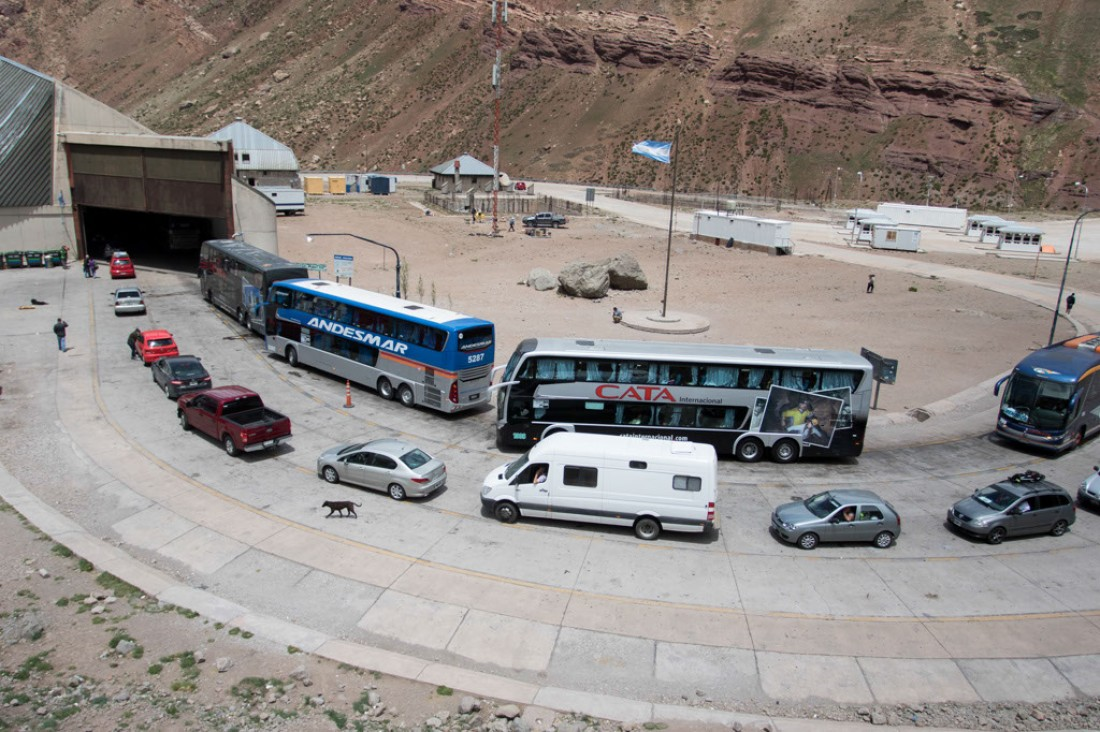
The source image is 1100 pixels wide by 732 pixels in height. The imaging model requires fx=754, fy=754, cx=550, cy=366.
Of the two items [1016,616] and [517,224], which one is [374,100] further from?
[1016,616]

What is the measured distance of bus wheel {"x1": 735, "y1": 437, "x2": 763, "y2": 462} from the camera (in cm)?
2381

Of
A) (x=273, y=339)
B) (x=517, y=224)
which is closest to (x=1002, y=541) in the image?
(x=273, y=339)

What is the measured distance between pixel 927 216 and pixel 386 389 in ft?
264

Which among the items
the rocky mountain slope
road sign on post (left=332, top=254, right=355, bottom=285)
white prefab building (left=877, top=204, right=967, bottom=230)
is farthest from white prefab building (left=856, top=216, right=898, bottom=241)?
road sign on post (left=332, top=254, right=355, bottom=285)

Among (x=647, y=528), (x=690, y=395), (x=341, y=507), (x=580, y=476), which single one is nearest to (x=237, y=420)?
(x=341, y=507)

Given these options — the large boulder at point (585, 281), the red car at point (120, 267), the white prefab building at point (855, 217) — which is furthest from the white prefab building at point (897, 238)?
the red car at point (120, 267)

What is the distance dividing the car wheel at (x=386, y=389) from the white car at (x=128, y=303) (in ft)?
62.6

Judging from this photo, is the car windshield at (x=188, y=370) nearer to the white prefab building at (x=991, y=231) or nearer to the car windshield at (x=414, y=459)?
the car windshield at (x=414, y=459)

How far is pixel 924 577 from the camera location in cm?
1748

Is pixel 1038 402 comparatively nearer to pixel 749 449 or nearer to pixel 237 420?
pixel 749 449

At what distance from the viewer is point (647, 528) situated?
1877cm

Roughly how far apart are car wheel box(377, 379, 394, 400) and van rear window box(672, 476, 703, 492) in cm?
1363

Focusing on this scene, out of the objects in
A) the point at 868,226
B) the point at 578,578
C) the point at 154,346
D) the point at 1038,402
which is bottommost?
the point at 578,578

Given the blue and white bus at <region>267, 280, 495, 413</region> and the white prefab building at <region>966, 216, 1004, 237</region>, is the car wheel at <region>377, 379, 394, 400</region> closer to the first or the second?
the blue and white bus at <region>267, 280, 495, 413</region>
